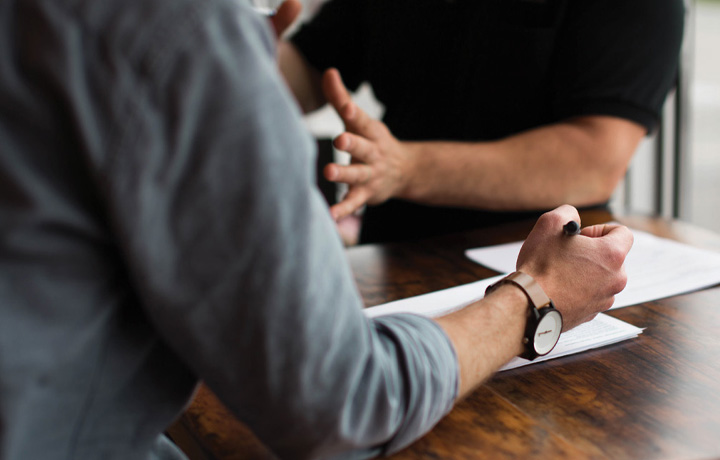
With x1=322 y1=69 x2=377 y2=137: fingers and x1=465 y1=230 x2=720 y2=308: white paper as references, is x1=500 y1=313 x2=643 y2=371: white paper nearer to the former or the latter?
x1=465 y1=230 x2=720 y2=308: white paper

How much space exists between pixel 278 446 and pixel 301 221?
0.19m

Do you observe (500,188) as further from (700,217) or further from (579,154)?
(700,217)

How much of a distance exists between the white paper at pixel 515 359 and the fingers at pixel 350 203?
0.25 meters

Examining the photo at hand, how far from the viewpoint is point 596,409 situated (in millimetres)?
602

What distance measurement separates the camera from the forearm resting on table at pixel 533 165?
1.29 meters

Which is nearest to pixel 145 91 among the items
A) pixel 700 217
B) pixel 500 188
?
pixel 500 188

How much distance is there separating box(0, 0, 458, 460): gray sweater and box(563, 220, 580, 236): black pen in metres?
0.32

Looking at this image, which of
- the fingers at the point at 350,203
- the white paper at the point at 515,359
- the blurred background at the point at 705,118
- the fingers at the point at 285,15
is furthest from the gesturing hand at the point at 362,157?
the blurred background at the point at 705,118

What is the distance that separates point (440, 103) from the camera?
151 cm

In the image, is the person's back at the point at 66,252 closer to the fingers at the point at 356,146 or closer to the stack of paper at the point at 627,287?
the stack of paper at the point at 627,287

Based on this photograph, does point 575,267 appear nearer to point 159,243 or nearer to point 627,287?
point 627,287

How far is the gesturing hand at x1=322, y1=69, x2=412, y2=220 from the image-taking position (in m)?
1.08

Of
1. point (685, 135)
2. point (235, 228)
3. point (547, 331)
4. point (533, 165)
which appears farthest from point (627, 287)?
point (685, 135)

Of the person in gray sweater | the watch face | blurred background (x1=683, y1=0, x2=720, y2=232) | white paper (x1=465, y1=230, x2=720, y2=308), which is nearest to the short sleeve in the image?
white paper (x1=465, y1=230, x2=720, y2=308)
